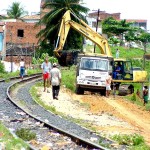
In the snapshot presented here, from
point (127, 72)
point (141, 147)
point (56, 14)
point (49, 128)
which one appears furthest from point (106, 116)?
point (56, 14)

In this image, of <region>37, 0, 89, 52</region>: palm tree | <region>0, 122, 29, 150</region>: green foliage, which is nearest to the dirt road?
<region>0, 122, 29, 150</region>: green foliage

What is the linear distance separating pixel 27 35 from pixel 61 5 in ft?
46.5

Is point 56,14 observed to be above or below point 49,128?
above

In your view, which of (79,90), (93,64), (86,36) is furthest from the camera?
(86,36)

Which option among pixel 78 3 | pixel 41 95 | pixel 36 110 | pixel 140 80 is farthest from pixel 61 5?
pixel 36 110

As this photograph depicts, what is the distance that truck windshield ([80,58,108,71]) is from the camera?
27.8 meters

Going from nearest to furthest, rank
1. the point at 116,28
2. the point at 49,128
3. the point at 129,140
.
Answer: the point at 129,140 → the point at 49,128 → the point at 116,28

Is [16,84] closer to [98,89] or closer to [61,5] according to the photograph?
[98,89]

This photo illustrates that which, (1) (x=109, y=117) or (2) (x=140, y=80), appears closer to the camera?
(1) (x=109, y=117)

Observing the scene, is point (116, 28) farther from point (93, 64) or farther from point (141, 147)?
point (141, 147)

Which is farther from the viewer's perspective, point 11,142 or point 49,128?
point 49,128

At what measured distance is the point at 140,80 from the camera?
1289 inches

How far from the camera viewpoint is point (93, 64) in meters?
27.9

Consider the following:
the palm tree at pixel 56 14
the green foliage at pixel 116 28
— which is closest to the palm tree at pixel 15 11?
the green foliage at pixel 116 28
